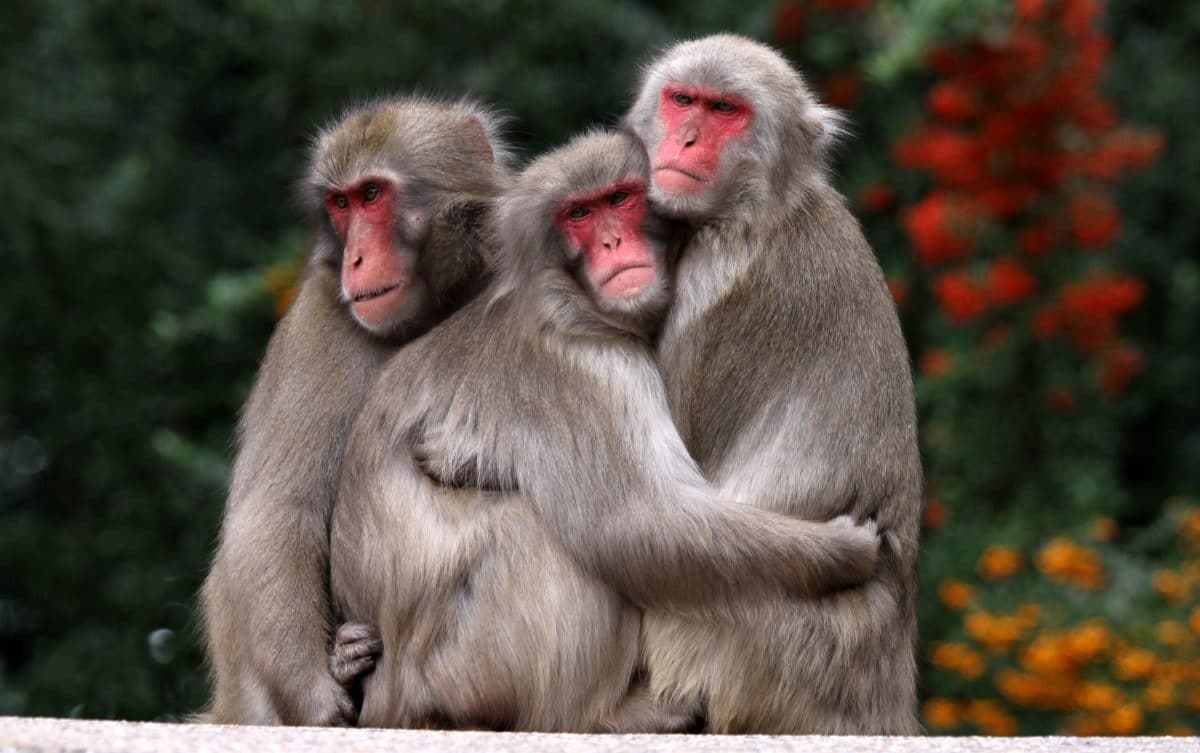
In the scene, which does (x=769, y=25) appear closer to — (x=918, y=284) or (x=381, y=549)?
(x=918, y=284)

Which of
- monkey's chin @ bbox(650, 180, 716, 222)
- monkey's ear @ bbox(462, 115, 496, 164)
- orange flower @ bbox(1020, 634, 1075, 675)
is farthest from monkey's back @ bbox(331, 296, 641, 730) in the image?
orange flower @ bbox(1020, 634, 1075, 675)

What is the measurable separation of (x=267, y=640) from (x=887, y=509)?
1.60 m

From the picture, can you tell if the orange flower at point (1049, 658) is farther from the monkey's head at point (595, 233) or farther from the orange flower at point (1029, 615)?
the monkey's head at point (595, 233)

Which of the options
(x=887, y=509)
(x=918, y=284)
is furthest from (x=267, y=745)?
(x=918, y=284)

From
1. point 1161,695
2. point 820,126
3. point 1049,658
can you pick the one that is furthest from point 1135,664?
point 820,126

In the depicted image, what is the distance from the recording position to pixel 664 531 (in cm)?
477

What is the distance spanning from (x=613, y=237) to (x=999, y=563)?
4046 mm

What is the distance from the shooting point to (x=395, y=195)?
5.50 meters

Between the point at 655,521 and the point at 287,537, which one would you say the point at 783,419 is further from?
the point at 287,537

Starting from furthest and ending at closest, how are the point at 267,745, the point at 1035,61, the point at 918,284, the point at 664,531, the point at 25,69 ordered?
the point at 918,284 → the point at 25,69 → the point at 1035,61 → the point at 664,531 → the point at 267,745

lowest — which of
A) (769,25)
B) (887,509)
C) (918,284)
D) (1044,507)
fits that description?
(1044,507)

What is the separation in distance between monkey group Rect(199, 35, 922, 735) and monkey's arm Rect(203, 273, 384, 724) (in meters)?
0.01

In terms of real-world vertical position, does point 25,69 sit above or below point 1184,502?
above

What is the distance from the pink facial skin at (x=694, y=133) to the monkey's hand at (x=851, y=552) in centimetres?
91
